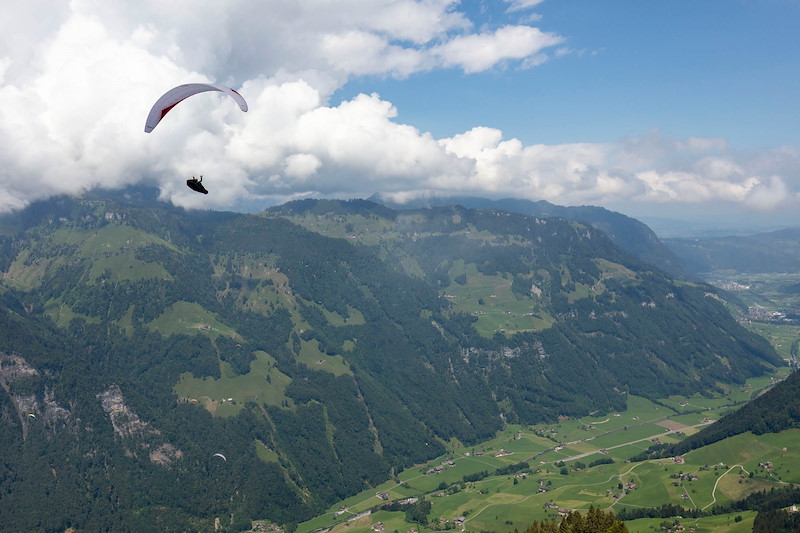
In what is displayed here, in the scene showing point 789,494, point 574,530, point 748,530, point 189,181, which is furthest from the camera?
point 789,494

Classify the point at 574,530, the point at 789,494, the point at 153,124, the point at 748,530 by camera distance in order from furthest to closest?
the point at 789,494 < the point at 748,530 < the point at 574,530 < the point at 153,124

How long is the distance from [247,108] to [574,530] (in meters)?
114

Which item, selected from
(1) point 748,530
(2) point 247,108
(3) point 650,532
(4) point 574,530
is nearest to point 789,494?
(1) point 748,530

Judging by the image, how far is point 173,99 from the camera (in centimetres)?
7194

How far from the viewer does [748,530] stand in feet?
597

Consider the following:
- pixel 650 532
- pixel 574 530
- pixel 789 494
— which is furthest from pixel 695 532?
pixel 574 530

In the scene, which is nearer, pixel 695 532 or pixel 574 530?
pixel 574 530

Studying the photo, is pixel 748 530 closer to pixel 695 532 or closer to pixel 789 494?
pixel 695 532

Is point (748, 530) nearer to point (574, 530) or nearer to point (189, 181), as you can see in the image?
point (574, 530)

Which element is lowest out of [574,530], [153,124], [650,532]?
[650,532]

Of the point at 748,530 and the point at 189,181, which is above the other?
the point at 189,181

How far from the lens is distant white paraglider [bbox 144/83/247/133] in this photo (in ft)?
231

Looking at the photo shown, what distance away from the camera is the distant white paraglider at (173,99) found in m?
70.4

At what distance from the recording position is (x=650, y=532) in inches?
7820
